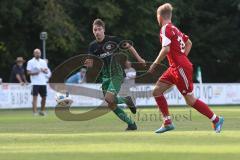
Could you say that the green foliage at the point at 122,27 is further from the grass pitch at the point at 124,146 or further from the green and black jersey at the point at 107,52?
the grass pitch at the point at 124,146

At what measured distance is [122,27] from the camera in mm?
49125

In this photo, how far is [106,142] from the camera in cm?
1220

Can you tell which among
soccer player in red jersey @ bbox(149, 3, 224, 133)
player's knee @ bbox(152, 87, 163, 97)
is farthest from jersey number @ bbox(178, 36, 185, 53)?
player's knee @ bbox(152, 87, 163, 97)

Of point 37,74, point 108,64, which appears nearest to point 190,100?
point 108,64

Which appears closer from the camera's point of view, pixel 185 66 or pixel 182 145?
pixel 182 145

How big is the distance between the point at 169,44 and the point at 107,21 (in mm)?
33781

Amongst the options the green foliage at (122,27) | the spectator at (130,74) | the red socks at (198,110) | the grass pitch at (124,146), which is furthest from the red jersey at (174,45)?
the green foliage at (122,27)

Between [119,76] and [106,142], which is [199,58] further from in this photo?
[106,142]

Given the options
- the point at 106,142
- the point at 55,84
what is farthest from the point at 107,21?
the point at 106,142

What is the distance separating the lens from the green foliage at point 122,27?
45.5 metres

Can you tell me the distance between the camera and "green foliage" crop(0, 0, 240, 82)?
45.5 meters

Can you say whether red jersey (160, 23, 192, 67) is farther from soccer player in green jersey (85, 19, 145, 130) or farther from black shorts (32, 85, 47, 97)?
black shorts (32, 85, 47, 97)

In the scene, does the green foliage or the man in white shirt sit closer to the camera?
the man in white shirt

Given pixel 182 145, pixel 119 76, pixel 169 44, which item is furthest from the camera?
pixel 119 76
